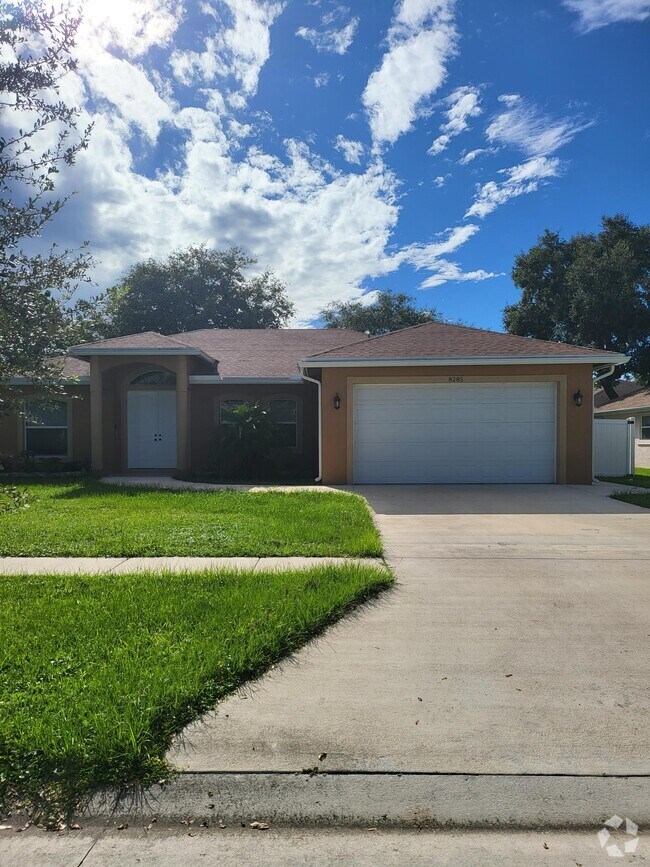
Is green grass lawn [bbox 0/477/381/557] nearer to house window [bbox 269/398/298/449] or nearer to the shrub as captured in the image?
the shrub

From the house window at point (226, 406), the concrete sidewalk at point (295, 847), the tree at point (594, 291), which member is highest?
the tree at point (594, 291)

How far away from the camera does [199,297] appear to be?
108 ft

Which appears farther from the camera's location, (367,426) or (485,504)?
(367,426)

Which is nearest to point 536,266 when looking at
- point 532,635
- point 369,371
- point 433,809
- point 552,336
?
point 552,336

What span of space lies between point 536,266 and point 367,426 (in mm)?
21546

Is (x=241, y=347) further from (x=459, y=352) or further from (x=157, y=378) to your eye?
(x=459, y=352)

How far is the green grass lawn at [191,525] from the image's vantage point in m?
6.29

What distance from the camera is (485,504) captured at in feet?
32.0

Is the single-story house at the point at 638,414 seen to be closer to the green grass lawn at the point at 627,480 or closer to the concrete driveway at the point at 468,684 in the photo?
the green grass lawn at the point at 627,480

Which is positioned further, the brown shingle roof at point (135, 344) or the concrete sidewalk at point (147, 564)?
the brown shingle roof at point (135, 344)

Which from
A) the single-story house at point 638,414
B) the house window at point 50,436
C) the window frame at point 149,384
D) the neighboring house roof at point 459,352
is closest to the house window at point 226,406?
the window frame at point 149,384

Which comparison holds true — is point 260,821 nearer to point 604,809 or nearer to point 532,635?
point 604,809

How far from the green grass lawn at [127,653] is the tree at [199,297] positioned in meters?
27.8

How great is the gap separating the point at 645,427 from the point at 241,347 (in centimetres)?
1657
